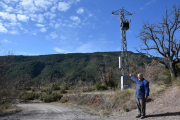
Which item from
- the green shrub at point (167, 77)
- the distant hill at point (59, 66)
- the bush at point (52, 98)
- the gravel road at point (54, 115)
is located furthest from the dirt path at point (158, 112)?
the distant hill at point (59, 66)

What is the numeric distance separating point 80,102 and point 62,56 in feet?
327

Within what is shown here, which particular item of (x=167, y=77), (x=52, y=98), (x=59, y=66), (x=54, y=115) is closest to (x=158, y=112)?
(x=54, y=115)

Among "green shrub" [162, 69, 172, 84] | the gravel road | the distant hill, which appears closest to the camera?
the gravel road

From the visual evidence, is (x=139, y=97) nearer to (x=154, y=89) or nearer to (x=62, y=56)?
(x=154, y=89)

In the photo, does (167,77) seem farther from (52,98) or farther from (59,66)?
(59,66)

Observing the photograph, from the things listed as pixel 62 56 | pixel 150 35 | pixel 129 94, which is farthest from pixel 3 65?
pixel 62 56

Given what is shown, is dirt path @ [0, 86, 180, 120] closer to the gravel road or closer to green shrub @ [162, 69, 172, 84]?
the gravel road

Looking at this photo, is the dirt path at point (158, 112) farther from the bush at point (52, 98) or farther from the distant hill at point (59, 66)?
the distant hill at point (59, 66)

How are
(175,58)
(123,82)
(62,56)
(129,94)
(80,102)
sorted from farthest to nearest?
1. (62,56)
2. (80,102)
3. (123,82)
4. (175,58)
5. (129,94)

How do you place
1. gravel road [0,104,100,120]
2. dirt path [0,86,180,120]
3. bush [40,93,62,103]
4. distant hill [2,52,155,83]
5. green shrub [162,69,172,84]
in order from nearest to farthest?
dirt path [0,86,180,120]
gravel road [0,104,100,120]
green shrub [162,69,172,84]
bush [40,93,62,103]
distant hill [2,52,155,83]

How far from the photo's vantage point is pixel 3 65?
15914 millimetres

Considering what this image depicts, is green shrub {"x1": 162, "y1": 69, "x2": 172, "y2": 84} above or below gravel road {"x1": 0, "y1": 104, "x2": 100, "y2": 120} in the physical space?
above

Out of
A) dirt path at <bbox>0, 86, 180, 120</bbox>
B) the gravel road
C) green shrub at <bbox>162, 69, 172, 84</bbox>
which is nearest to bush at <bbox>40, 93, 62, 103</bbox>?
the gravel road

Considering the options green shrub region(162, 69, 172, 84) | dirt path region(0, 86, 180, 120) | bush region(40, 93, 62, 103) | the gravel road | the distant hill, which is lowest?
bush region(40, 93, 62, 103)
